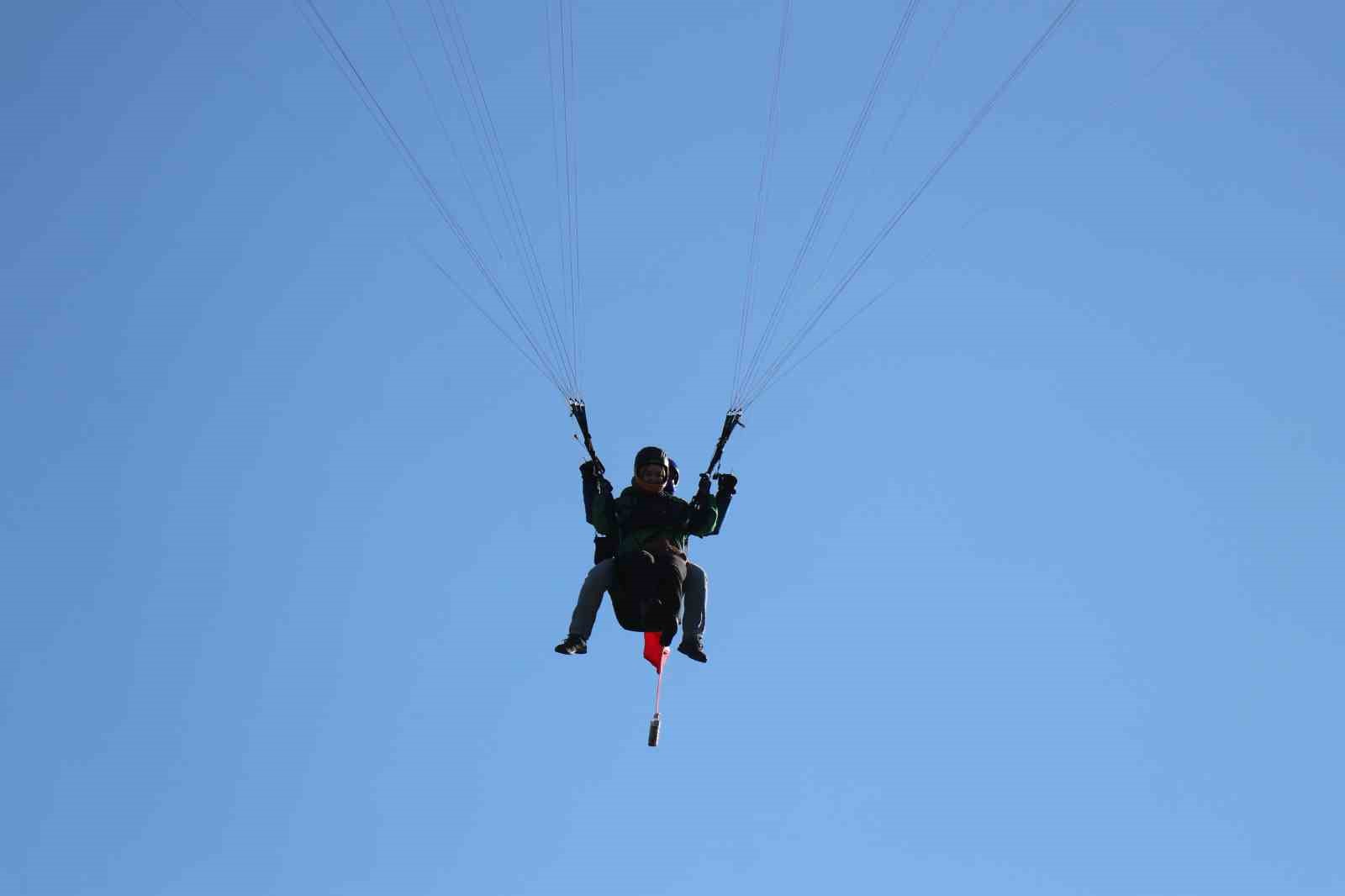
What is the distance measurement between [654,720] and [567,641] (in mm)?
876

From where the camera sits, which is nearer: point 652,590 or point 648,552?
point 652,590

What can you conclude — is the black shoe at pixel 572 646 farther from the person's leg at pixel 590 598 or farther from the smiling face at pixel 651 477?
the smiling face at pixel 651 477


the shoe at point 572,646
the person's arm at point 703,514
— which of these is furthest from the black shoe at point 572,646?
the person's arm at point 703,514

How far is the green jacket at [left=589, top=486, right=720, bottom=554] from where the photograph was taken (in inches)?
482

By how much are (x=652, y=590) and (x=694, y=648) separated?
0.55 metres

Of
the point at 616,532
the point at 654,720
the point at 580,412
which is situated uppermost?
the point at 580,412

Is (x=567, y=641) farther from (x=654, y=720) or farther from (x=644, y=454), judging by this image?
(x=644, y=454)

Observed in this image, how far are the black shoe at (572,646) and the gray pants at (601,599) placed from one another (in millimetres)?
38

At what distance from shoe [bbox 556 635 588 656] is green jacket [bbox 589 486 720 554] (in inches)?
31.6

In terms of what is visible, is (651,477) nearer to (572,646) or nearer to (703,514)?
(703,514)

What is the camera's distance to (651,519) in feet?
40.3

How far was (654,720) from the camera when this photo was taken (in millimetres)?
11781

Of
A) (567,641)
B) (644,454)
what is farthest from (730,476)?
(567,641)

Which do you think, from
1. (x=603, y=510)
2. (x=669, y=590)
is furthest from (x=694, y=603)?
(x=603, y=510)
